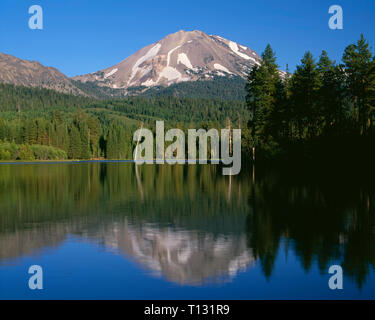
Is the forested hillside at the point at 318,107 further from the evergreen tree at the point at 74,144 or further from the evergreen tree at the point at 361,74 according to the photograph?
the evergreen tree at the point at 74,144

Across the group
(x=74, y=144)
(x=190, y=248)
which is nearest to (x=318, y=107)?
(x=190, y=248)

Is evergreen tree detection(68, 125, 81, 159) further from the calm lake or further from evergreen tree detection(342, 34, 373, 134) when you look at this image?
the calm lake

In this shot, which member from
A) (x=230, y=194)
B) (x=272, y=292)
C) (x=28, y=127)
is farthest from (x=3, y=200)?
(x=28, y=127)

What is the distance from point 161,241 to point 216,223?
407 cm

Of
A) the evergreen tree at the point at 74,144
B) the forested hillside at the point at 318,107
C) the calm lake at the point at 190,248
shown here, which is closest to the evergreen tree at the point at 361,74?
the forested hillside at the point at 318,107

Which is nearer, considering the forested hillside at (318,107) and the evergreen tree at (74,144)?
the forested hillside at (318,107)

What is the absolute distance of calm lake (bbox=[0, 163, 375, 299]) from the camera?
999 cm

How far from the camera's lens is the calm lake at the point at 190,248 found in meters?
9.99

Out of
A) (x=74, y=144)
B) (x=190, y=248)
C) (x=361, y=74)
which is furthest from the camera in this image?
(x=74, y=144)

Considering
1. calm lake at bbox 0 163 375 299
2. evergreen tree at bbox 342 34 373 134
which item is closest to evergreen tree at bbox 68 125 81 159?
evergreen tree at bbox 342 34 373 134

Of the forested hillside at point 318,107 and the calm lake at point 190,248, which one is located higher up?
the forested hillside at point 318,107

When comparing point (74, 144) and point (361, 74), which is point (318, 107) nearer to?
point (361, 74)

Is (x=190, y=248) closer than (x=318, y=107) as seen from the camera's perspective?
Yes

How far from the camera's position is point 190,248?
45.3ft
